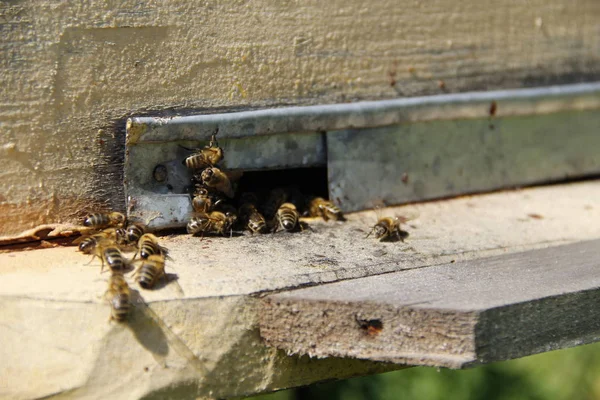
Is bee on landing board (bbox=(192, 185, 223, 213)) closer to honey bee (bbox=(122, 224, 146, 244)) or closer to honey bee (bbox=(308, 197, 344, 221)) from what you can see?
honey bee (bbox=(122, 224, 146, 244))

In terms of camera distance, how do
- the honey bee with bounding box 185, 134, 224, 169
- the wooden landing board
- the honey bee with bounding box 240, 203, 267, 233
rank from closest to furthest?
the wooden landing board
the honey bee with bounding box 185, 134, 224, 169
the honey bee with bounding box 240, 203, 267, 233

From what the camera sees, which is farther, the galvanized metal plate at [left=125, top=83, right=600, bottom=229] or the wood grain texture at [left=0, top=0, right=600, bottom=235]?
the galvanized metal plate at [left=125, top=83, right=600, bottom=229]

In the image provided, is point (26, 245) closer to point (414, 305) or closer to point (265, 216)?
point (265, 216)

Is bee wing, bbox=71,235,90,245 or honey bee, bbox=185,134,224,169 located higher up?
honey bee, bbox=185,134,224,169

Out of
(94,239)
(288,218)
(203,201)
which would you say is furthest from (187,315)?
(288,218)

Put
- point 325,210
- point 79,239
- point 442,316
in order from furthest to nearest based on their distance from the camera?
1. point 325,210
2. point 79,239
3. point 442,316

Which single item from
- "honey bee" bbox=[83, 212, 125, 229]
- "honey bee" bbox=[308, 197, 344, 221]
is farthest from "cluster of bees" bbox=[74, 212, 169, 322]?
"honey bee" bbox=[308, 197, 344, 221]

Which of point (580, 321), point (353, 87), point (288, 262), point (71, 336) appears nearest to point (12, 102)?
point (71, 336)

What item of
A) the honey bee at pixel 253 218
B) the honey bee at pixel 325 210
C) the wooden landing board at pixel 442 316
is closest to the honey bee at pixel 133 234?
the honey bee at pixel 253 218

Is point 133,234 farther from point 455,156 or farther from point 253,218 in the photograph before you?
point 455,156
